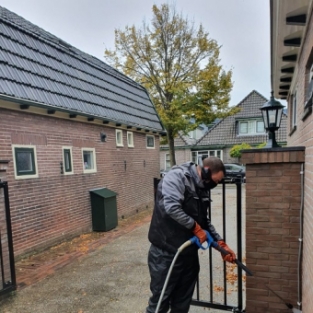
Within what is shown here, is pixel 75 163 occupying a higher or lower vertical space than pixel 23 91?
lower

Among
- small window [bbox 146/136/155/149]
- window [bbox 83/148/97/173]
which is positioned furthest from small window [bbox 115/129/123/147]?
small window [bbox 146/136/155/149]

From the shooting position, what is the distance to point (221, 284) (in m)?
3.41

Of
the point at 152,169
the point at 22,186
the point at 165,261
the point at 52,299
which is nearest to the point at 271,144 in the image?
the point at 165,261

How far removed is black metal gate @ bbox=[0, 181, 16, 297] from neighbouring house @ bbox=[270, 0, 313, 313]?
346cm

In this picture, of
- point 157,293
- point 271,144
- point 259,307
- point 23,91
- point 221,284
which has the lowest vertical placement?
point 221,284

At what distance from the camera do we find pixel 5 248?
3.28 m

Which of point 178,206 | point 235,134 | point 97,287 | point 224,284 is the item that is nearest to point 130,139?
point 97,287

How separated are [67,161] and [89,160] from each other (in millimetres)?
911

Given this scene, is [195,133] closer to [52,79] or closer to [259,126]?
[259,126]

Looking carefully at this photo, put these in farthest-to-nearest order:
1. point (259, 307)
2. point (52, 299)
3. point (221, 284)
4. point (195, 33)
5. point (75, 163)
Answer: point (195, 33) < point (75, 163) < point (221, 284) < point (52, 299) < point (259, 307)

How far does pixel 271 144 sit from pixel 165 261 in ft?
7.73

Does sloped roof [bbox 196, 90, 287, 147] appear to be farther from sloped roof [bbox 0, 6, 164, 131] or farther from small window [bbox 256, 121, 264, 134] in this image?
sloped roof [bbox 0, 6, 164, 131]

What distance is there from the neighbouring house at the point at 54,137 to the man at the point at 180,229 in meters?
2.49

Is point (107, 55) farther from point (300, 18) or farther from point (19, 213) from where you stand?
point (300, 18)
